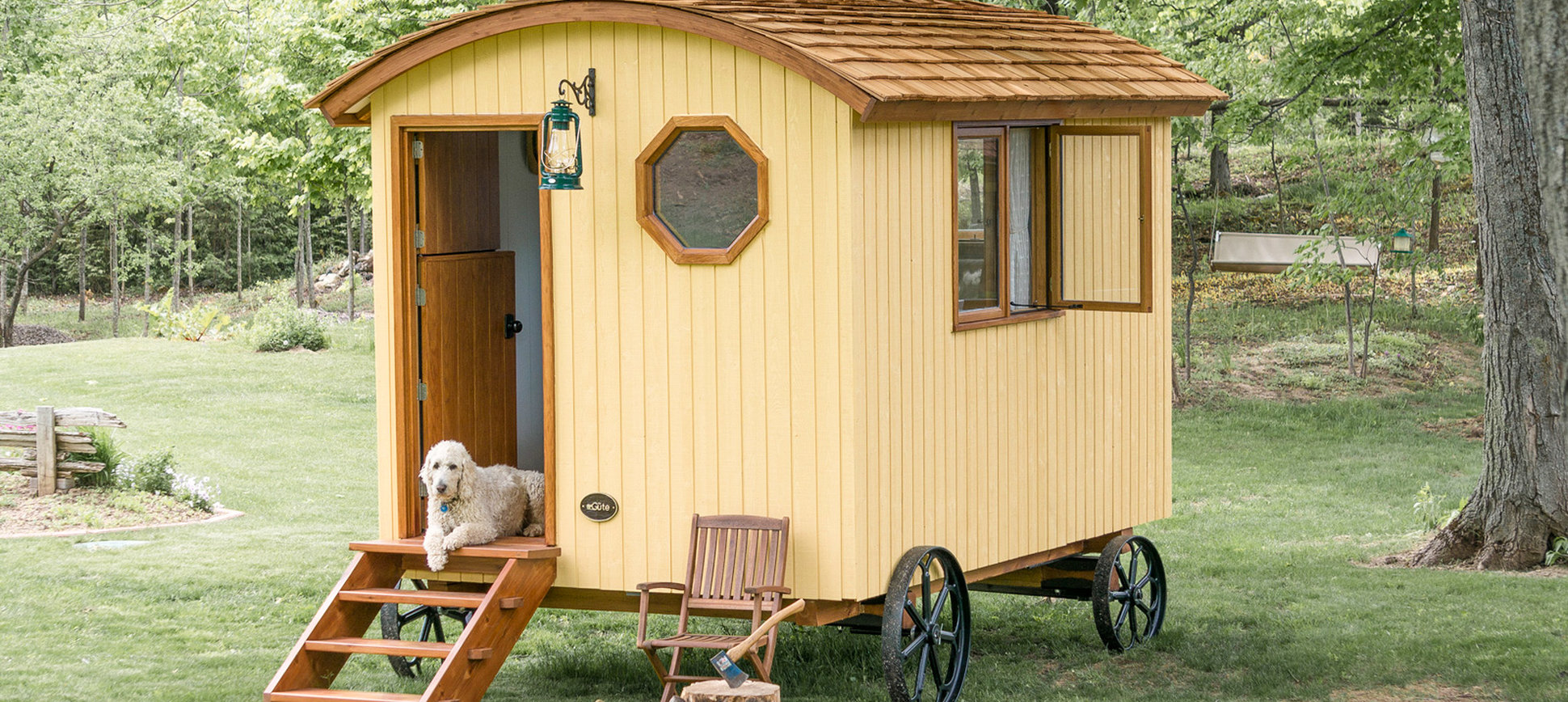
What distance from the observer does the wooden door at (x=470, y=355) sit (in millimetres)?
7621

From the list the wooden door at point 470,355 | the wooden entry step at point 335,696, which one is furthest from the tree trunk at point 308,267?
the wooden entry step at point 335,696

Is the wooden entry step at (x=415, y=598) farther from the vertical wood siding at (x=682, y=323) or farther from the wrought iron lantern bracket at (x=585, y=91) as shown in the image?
the wrought iron lantern bracket at (x=585, y=91)

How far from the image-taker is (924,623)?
6965mm

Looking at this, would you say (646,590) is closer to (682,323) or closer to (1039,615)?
(682,323)

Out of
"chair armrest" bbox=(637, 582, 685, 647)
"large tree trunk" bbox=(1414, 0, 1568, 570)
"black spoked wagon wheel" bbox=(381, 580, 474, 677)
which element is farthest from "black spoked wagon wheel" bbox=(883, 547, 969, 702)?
"large tree trunk" bbox=(1414, 0, 1568, 570)

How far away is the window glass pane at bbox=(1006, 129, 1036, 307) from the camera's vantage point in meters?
7.53

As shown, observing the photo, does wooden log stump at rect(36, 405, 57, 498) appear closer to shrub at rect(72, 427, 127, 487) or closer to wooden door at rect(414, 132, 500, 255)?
shrub at rect(72, 427, 127, 487)

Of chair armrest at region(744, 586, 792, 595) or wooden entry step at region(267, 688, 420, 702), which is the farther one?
chair armrest at region(744, 586, 792, 595)

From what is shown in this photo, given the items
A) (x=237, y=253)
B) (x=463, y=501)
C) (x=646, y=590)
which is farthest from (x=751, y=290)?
(x=237, y=253)

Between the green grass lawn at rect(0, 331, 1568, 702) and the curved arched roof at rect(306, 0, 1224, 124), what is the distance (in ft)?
9.16

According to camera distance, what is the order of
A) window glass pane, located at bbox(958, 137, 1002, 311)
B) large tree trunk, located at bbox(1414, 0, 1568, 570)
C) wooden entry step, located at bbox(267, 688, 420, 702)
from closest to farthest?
1. wooden entry step, located at bbox(267, 688, 420, 702)
2. window glass pane, located at bbox(958, 137, 1002, 311)
3. large tree trunk, located at bbox(1414, 0, 1568, 570)

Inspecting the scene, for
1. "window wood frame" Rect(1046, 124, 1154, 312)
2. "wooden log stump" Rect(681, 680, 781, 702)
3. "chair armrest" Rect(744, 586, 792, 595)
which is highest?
"window wood frame" Rect(1046, 124, 1154, 312)

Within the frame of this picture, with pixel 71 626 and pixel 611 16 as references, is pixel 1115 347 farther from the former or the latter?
pixel 71 626

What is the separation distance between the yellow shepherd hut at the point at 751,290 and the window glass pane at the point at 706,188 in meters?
0.01
